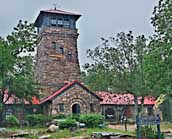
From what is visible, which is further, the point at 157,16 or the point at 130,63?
the point at 130,63

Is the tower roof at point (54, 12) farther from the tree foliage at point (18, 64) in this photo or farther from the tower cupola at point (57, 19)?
the tree foliage at point (18, 64)

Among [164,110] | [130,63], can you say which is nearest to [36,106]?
[130,63]

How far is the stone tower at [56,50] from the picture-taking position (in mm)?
36906

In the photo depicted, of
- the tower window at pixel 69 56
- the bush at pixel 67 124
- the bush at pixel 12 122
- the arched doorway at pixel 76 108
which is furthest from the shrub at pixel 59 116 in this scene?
the tower window at pixel 69 56

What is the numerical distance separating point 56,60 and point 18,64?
5.68m

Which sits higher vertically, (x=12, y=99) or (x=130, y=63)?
(x=130, y=63)

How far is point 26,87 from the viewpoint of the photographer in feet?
106

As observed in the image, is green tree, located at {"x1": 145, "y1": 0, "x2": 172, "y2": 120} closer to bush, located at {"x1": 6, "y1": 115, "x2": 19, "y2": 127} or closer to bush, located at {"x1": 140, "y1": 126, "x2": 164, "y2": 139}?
bush, located at {"x1": 140, "y1": 126, "x2": 164, "y2": 139}

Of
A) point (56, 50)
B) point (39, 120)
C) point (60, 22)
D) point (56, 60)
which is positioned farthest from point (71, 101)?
point (60, 22)

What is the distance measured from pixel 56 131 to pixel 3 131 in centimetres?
397

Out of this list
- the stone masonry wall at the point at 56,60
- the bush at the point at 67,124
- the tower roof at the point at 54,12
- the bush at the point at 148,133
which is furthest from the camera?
the tower roof at the point at 54,12

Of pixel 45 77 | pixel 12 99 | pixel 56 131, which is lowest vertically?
pixel 56 131

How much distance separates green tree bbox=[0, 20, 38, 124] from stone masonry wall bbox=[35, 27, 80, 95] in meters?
2.98

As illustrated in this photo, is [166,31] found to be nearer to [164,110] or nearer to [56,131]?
[56,131]
